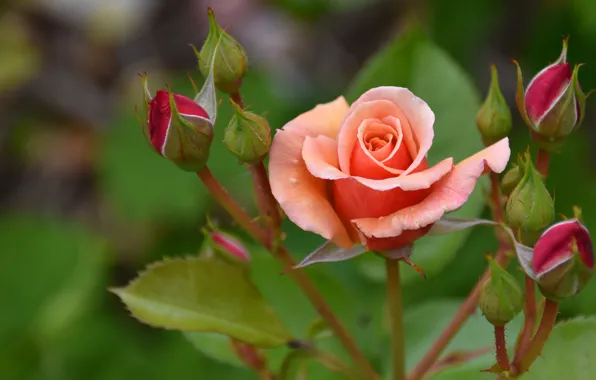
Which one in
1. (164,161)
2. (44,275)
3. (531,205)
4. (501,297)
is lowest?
(44,275)

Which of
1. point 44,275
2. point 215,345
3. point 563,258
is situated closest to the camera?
point 563,258

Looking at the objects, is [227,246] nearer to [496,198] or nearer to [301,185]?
[301,185]

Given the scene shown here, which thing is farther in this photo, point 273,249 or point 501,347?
point 273,249

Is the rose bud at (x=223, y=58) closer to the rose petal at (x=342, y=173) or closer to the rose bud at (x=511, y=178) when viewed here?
the rose petal at (x=342, y=173)

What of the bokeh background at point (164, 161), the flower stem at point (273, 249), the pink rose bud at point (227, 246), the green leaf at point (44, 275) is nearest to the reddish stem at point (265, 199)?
the flower stem at point (273, 249)

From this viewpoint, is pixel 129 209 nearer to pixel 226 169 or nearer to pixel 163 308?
pixel 226 169

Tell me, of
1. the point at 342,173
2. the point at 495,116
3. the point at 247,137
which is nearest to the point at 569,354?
the point at 495,116
